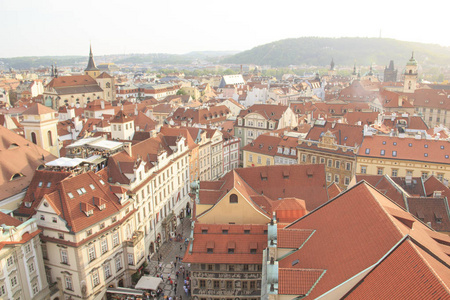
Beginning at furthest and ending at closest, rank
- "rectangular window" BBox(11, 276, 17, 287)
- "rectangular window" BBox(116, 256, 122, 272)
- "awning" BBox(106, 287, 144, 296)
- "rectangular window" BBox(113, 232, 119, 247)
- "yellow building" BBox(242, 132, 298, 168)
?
"yellow building" BBox(242, 132, 298, 168) < "rectangular window" BBox(116, 256, 122, 272) < "rectangular window" BBox(113, 232, 119, 247) < "awning" BBox(106, 287, 144, 296) < "rectangular window" BBox(11, 276, 17, 287)

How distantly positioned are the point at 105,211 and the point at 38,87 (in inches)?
5642

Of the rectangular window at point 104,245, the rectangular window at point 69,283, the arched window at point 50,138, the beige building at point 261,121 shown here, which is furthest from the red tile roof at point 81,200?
the beige building at point 261,121

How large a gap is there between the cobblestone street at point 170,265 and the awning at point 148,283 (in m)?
1.62

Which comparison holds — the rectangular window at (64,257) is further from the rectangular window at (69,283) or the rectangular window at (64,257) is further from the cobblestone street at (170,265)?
the cobblestone street at (170,265)

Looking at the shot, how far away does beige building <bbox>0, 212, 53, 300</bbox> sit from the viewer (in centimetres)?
3228

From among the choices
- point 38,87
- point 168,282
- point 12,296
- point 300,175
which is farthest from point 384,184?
point 38,87

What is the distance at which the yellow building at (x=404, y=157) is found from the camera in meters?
54.8

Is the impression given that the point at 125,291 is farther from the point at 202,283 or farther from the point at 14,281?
the point at 14,281

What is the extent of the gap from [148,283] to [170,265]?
6519 mm

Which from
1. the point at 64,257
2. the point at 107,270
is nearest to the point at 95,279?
the point at 107,270

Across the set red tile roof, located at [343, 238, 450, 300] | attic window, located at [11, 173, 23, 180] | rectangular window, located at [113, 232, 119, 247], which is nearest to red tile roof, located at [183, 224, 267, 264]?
rectangular window, located at [113, 232, 119, 247]

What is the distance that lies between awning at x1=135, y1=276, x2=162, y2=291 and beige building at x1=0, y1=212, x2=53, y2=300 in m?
8.66

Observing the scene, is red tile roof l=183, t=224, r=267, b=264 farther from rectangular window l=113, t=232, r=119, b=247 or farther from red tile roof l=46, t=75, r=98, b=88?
red tile roof l=46, t=75, r=98, b=88

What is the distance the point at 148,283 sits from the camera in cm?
3950
